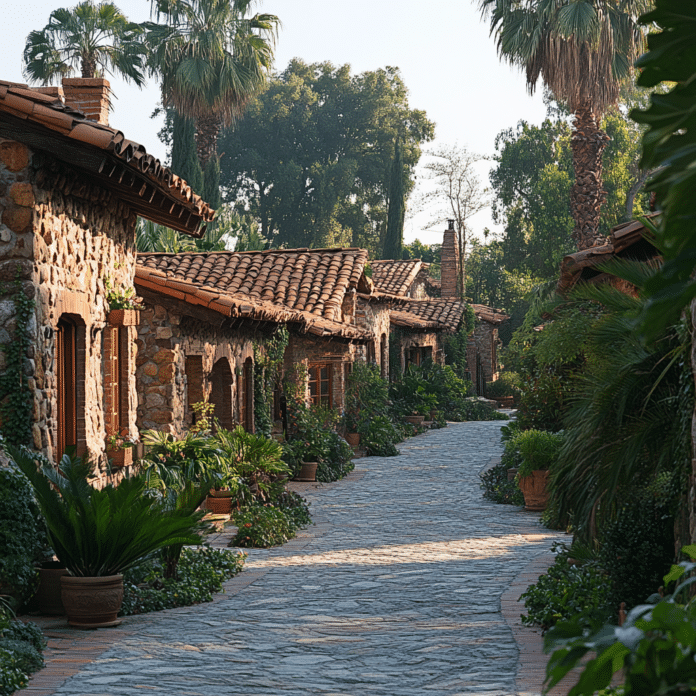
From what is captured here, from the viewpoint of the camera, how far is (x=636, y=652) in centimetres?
142

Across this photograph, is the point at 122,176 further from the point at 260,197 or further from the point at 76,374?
the point at 260,197

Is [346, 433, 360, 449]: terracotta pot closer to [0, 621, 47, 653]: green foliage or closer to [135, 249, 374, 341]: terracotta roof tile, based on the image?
[135, 249, 374, 341]: terracotta roof tile

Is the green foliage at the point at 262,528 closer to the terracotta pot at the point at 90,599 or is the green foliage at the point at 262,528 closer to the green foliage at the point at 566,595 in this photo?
the terracotta pot at the point at 90,599

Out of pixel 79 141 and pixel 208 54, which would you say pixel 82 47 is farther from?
pixel 79 141

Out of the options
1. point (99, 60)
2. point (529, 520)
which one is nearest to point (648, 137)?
point (529, 520)

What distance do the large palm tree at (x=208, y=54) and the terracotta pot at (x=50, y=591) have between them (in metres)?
24.1

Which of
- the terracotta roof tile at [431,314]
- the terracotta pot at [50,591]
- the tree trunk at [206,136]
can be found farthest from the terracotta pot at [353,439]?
the terracotta pot at [50,591]

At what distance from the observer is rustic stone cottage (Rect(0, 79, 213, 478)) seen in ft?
24.1

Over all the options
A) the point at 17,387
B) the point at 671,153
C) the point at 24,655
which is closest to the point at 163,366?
the point at 17,387

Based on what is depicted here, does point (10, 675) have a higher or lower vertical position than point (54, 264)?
lower

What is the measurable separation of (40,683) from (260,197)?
4604cm

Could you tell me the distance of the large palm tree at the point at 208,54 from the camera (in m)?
28.9

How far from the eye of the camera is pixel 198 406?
12625 millimetres

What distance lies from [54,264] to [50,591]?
2851mm
